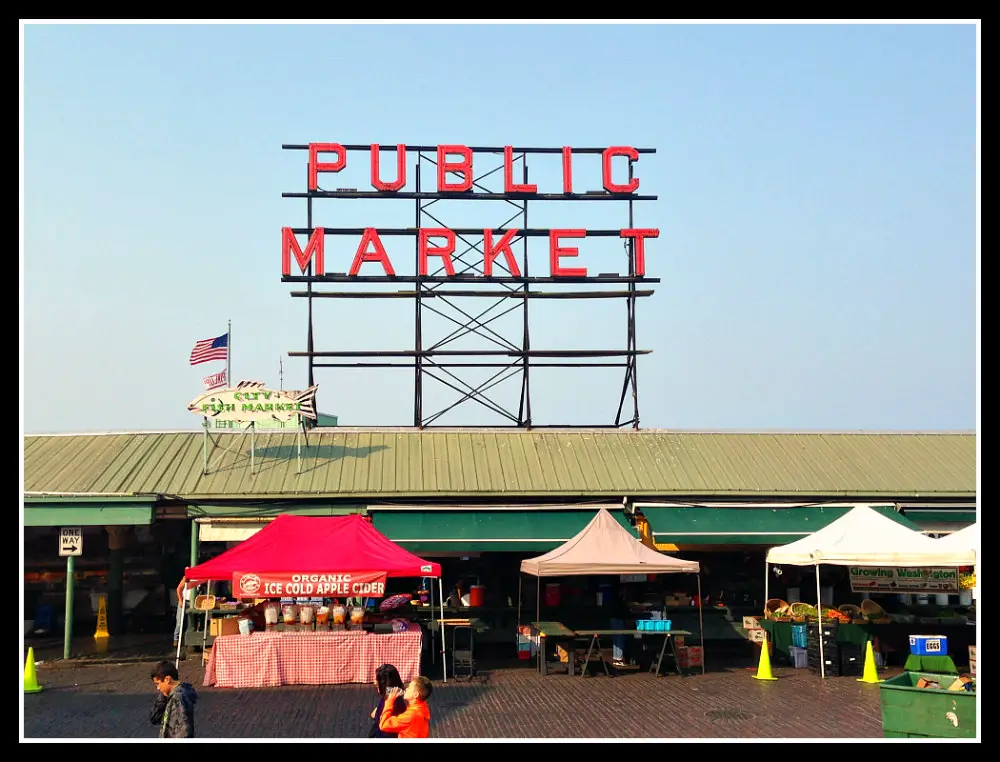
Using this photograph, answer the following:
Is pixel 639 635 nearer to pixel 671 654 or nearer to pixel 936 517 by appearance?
pixel 671 654

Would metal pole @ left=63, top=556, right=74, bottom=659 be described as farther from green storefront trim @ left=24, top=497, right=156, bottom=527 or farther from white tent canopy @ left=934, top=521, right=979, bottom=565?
white tent canopy @ left=934, top=521, right=979, bottom=565

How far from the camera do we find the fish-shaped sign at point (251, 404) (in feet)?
81.4

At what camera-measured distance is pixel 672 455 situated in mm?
26734

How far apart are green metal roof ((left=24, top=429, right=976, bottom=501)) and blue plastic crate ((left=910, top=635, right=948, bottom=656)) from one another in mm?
6239

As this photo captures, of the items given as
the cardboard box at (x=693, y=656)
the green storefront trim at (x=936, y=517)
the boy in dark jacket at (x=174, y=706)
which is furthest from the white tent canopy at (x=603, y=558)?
the boy in dark jacket at (x=174, y=706)

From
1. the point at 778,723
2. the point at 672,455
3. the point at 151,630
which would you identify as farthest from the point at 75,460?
the point at 778,723

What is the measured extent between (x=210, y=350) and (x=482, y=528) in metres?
8.71

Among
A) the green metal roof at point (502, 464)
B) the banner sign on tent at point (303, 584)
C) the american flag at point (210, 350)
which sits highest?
the american flag at point (210, 350)

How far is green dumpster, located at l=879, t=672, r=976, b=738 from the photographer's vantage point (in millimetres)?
12766

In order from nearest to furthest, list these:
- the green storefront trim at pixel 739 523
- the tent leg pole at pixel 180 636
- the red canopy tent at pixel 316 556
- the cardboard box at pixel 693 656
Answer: the red canopy tent at pixel 316 556, the cardboard box at pixel 693 656, the tent leg pole at pixel 180 636, the green storefront trim at pixel 739 523

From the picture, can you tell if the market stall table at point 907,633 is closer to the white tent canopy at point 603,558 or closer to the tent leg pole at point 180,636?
the white tent canopy at point 603,558

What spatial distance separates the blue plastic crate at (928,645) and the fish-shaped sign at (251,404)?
1338cm

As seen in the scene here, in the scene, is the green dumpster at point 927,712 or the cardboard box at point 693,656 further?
the cardboard box at point 693,656

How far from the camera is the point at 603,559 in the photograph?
784 inches
